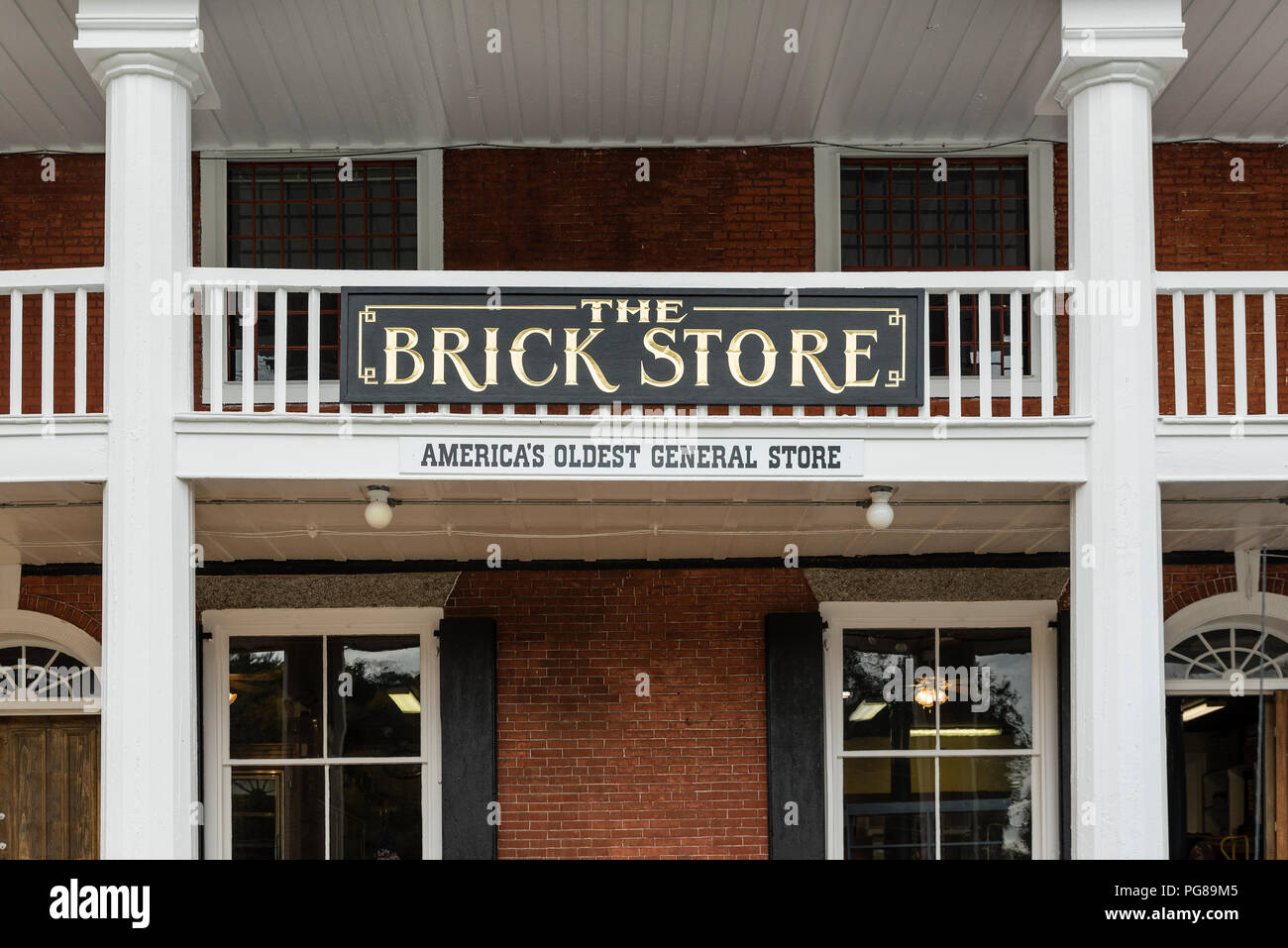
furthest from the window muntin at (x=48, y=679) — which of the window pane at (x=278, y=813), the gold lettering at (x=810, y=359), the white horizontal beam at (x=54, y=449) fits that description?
the gold lettering at (x=810, y=359)

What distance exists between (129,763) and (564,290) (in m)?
3.37

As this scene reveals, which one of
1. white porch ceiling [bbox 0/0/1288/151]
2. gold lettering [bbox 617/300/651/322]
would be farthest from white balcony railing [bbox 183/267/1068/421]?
white porch ceiling [bbox 0/0/1288/151]

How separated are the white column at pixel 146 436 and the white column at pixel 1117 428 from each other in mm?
4763

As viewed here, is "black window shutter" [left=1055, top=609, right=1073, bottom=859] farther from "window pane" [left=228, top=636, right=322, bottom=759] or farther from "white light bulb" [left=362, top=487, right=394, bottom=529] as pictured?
"window pane" [left=228, top=636, right=322, bottom=759]

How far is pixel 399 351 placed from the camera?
8031 millimetres

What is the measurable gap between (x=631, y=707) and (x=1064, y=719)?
3.19 m

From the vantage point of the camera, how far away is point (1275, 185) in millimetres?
11172

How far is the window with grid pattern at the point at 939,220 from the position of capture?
11250 millimetres

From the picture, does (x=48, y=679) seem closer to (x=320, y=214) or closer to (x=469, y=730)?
(x=469, y=730)

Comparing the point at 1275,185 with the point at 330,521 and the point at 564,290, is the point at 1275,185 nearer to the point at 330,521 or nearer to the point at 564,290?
the point at 564,290

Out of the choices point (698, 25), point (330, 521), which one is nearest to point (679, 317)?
point (698, 25)

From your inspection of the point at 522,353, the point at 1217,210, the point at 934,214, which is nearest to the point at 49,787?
the point at 522,353

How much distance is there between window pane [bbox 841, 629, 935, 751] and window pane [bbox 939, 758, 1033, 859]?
35 centimetres
